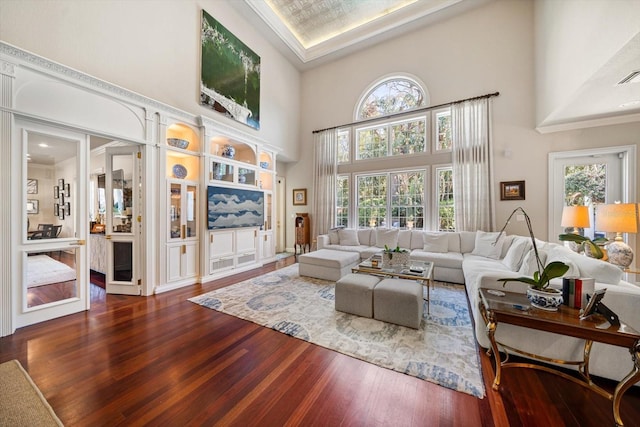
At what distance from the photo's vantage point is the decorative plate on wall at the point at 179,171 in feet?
13.3

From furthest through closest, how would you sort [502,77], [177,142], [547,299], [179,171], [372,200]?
[372,200] < [502,77] < [179,171] < [177,142] < [547,299]

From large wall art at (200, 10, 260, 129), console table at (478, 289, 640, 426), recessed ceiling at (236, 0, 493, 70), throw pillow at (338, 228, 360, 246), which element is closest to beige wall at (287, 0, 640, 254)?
recessed ceiling at (236, 0, 493, 70)

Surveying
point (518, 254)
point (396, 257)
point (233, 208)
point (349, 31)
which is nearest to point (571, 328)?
point (396, 257)

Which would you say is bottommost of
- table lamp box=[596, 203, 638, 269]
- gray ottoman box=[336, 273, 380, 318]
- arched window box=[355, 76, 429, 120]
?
gray ottoman box=[336, 273, 380, 318]

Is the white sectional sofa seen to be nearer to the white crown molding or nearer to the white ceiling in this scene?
the white ceiling

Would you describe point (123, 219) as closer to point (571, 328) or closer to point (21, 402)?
point (21, 402)

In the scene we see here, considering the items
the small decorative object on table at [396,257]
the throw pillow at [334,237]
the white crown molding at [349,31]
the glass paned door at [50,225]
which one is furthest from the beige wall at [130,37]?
the small decorative object on table at [396,257]

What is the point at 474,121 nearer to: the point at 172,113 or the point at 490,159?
the point at 490,159

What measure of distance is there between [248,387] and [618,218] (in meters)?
4.23

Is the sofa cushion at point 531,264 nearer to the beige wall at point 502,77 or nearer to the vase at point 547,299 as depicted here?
the vase at point 547,299

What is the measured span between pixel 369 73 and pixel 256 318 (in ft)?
20.7

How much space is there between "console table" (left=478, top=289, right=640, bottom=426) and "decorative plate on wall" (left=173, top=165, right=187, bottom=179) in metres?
4.61

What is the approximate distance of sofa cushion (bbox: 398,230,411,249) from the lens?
203 inches

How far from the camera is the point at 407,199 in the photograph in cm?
567
